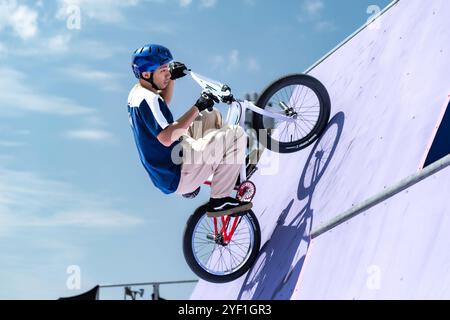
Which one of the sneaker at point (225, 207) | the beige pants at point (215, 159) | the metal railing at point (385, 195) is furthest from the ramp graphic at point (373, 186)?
the beige pants at point (215, 159)

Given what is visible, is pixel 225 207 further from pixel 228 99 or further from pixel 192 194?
pixel 228 99

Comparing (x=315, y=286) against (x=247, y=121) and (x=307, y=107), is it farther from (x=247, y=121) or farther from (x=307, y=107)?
(x=307, y=107)

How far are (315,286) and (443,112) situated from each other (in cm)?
190

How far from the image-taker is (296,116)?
7.54m

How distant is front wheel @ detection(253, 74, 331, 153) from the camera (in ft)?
24.2

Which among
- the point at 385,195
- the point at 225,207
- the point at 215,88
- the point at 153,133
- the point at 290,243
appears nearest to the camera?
the point at 385,195

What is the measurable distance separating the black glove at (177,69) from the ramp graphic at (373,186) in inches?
76.6

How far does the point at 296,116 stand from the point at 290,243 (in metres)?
1.46

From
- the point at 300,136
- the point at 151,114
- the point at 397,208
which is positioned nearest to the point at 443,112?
the point at 397,208

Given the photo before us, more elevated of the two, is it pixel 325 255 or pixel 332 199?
pixel 332 199

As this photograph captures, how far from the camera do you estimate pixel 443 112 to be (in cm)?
587

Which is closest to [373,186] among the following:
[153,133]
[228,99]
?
[228,99]

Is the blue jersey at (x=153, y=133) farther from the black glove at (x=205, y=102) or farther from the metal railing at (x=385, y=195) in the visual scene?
the metal railing at (x=385, y=195)

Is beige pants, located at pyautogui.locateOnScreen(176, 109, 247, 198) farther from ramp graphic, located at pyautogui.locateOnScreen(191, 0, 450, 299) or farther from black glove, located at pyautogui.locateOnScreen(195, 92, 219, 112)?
ramp graphic, located at pyautogui.locateOnScreen(191, 0, 450, 299)
